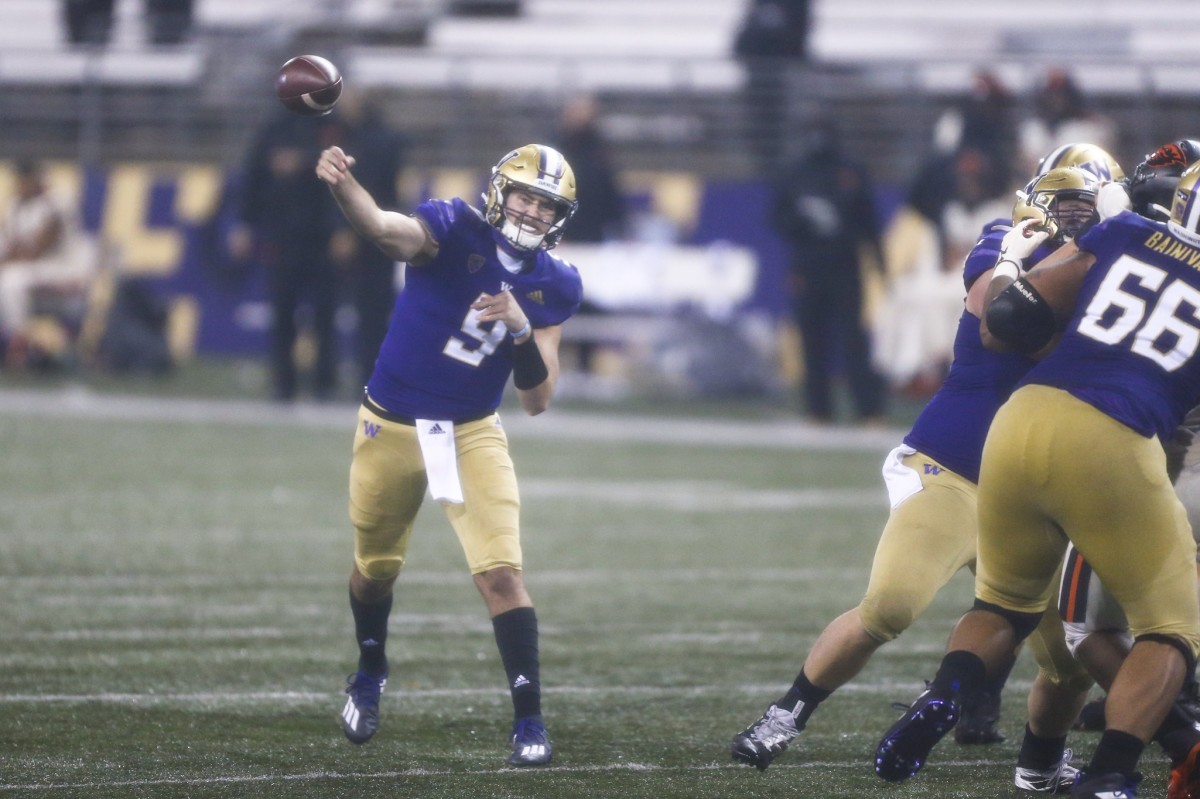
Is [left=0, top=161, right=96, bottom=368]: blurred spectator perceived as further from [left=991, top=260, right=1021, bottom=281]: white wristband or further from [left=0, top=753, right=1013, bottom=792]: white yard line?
[left=991, top=260, right=1021, bottom=281]: white wristband

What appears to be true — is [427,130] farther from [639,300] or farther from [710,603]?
[710,603]

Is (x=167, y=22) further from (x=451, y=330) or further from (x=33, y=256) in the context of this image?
(x=451, y=330)

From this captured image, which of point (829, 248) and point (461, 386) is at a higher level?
point (461, 386)

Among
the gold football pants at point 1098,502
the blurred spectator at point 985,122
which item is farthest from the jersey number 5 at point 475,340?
the blurred spectator at point 985,122

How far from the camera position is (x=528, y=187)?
544 cm

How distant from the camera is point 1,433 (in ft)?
40.8

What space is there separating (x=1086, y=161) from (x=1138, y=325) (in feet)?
2.90

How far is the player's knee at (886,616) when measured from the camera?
191 inches

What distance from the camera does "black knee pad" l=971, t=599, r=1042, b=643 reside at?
182 inches

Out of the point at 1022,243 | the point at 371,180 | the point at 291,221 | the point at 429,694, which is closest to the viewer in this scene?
the point at 1022,243

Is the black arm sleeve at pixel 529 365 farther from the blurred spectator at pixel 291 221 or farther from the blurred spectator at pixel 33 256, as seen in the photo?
the blurred spectator at pixel 33 256

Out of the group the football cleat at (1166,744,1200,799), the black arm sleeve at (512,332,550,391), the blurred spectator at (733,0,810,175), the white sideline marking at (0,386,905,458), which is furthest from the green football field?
the blurred spectator at (733,0,810,175)

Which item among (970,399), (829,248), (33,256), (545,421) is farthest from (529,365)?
(33,256)

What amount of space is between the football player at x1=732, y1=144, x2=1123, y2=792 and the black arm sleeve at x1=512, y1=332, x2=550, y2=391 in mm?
1039
